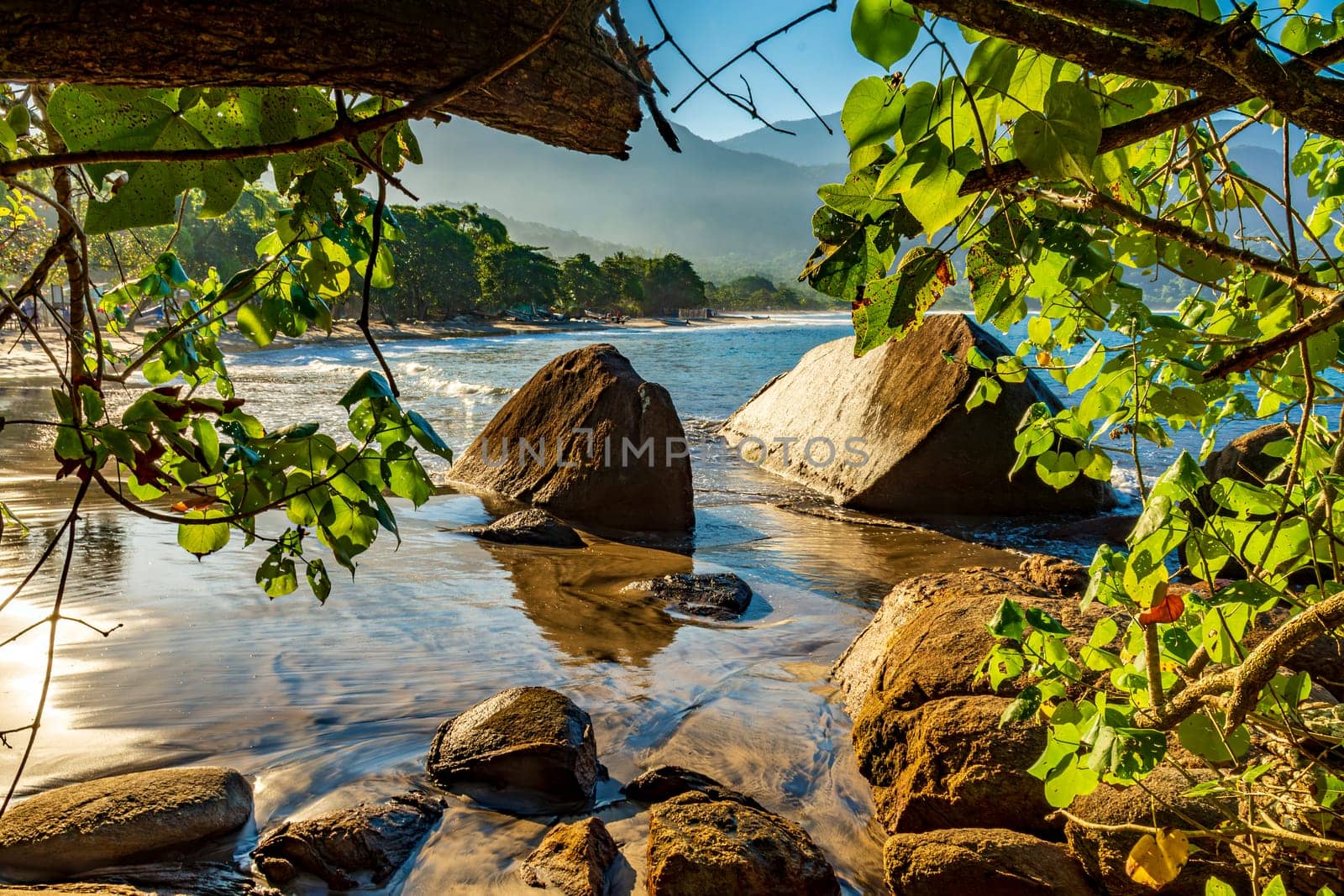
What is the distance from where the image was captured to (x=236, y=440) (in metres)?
1.25

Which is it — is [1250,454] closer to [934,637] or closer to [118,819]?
[934,637]

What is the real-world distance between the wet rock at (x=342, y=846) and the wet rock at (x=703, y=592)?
2463 millimetres

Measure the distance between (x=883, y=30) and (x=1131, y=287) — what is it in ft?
2.70

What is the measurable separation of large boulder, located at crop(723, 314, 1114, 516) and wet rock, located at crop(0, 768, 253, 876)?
18.0ft

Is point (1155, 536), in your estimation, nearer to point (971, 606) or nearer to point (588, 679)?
point (971, 606)

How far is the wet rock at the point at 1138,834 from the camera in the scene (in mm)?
1852

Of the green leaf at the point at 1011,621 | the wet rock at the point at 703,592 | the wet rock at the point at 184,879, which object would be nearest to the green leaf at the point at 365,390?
the green leaf at the point at 1011,621

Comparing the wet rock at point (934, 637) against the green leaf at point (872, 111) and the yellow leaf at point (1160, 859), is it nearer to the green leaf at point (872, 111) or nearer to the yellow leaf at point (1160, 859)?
the yellow leaf at point (1160, 859)

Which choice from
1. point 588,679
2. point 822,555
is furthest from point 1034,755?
point 822,555

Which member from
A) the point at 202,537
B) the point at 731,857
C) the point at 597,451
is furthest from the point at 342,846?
the point at 597,451

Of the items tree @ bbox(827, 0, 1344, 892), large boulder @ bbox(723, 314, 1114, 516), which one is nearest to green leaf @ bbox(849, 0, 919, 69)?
tree @ bbox(827, 0, 1344, 892)

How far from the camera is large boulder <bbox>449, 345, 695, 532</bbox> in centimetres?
682

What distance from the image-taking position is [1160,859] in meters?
1.11

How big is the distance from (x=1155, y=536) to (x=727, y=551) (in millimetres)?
5274
